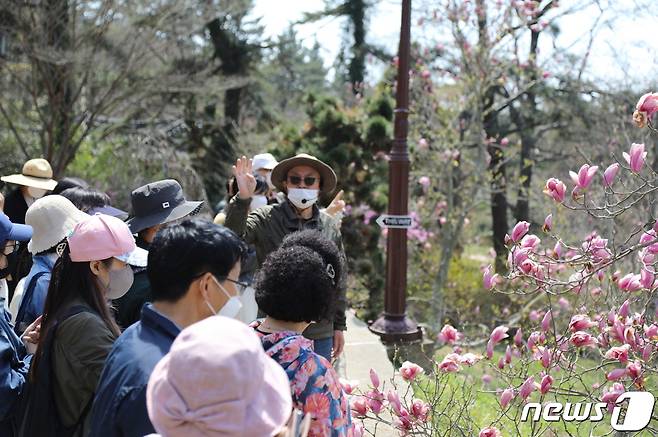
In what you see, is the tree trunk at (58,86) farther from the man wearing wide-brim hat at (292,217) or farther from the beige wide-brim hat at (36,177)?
the man wearing wide-brim hat at (292,217)

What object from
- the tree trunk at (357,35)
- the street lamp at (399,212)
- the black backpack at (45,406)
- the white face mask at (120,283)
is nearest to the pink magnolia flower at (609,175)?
the white face mask at (120,283)

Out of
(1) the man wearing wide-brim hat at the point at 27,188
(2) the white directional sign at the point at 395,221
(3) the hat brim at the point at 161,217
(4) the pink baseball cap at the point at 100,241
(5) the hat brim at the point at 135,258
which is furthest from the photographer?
(2) the white directional sign at the point at 395,221

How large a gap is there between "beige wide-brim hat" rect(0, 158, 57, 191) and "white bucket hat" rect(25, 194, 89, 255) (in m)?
1.97

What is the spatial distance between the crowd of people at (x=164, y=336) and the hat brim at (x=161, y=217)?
2cm

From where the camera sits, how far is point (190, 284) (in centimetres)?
181

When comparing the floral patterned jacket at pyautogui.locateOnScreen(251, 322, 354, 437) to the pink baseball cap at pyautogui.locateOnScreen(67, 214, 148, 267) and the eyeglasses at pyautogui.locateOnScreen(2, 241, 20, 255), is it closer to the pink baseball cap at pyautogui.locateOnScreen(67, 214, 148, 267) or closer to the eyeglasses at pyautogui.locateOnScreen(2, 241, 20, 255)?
the pink baseball cap at pyautogui.locateOnScreen(67, 214, 148, 267)

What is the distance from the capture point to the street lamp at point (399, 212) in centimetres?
566

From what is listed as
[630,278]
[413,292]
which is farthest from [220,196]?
[630,278]

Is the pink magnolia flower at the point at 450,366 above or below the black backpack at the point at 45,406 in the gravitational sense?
below

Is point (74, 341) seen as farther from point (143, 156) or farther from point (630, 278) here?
point (143, 156)

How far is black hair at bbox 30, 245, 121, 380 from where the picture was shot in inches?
86.7

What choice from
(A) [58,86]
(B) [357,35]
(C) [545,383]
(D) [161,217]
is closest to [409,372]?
(C) [545,383]

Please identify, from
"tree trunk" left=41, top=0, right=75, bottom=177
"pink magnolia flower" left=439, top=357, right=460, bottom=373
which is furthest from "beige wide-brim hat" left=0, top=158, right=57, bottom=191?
"tree trunk" left=41, top=0, right=75, bottom=177

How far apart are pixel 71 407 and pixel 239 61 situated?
60.0 feet
